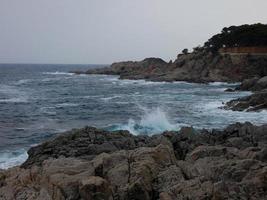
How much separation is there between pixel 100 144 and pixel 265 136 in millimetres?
6836

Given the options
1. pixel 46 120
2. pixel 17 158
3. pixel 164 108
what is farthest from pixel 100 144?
pixel 164 108

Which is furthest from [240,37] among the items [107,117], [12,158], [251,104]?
[12,158]

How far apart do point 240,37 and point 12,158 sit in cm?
6984

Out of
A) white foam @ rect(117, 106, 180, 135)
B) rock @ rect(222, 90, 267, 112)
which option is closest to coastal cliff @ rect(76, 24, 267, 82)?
rock @ rect(222, 90, 267, 112)

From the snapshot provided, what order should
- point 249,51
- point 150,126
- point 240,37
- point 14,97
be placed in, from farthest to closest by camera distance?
point 240,37 < point 249,51 < point 14,97 < point 150,126

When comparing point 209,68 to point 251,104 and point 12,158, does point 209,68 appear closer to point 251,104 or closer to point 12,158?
point 251,104

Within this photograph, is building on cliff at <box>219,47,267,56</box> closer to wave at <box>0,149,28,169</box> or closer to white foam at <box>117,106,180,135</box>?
white foam at <box>117,106,180,135</box>

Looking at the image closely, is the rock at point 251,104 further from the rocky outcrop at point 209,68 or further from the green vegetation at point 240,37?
the green vegetation at point 240,37

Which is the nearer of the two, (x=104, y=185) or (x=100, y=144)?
(x=104, y=185)

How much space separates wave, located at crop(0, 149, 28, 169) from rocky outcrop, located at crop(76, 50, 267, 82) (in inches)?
2161

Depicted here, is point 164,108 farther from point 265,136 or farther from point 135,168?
point 135,168

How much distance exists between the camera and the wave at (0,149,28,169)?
2159 cm

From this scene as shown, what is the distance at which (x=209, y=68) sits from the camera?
3260 inches

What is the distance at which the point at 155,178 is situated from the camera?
1230cm
